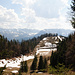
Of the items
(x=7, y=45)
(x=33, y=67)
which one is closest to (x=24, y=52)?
(x=7, y=45)

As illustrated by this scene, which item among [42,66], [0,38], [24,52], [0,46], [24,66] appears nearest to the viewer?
[0,38]

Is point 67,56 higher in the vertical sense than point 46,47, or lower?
higher

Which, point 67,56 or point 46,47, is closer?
point 67,56

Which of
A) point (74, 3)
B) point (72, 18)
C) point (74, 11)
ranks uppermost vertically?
point (74, 3)

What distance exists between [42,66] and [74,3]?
3086cm

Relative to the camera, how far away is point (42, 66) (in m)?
37.3

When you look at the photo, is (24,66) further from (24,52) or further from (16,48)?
(24,52)

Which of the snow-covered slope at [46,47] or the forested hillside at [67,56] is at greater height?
the forested hillside at [67,56]

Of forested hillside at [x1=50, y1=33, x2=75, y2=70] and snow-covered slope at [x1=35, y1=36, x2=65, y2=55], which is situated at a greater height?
forested hillside at [x1=50, y1=33, x2=75, y2=70]

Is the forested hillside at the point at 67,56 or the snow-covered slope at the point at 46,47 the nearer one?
the forested hillside at the point at 67,56

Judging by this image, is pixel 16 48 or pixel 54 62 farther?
pixel 16 48

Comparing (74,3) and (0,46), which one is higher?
(74,3)

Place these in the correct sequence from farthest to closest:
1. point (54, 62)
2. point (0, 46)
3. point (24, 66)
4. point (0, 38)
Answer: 1. point (0, 46)
2. point (54, 62)
3. point (24, 66)
4. point (0, 38)

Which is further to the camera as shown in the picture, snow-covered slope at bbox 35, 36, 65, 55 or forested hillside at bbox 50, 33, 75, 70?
snow-covered slope at bbox 35, 36, 65, 55
